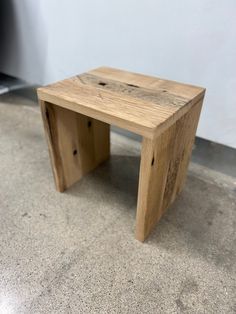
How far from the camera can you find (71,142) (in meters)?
0.92

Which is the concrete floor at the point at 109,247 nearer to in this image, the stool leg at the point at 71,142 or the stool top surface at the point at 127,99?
the stool leg at the point at 71,142

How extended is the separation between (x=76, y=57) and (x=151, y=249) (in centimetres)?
98

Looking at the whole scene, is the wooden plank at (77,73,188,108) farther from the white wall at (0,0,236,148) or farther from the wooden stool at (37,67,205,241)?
the white wall at (0,0,236,148)

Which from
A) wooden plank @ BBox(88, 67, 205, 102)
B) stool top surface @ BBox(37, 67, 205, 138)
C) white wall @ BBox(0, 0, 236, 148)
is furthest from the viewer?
white wall @ BBox(0, 0, 236, 148)

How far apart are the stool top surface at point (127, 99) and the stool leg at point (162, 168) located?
0.04m

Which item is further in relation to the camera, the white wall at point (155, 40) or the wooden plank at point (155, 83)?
the white wall at point (155, 40)

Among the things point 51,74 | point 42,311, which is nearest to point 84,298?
point 42,311

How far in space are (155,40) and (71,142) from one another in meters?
0.51

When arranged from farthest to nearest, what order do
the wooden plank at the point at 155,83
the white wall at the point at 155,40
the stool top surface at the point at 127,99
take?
the white wall at the point at 155,40
the wooden plank at the point at 155,83
the stool top surface at the point at 127,99

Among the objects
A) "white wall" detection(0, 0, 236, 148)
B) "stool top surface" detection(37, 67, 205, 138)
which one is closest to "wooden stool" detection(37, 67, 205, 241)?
"stool top surface" detection(37, 67, 205, 138)

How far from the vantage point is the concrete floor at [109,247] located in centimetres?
64

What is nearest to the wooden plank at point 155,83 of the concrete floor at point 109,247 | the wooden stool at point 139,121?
the wooden stool at point 139,121

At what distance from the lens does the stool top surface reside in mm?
607

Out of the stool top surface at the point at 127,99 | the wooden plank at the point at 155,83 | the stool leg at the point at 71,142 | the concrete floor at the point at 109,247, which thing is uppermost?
the wooden plank at the point at 155,83
